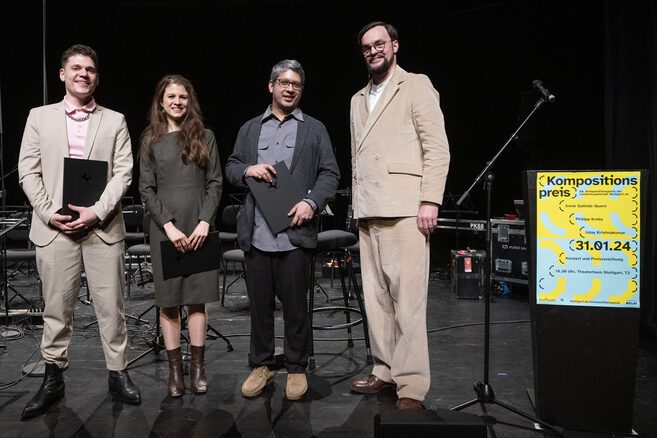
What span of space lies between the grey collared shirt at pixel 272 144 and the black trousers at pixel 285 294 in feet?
0.29

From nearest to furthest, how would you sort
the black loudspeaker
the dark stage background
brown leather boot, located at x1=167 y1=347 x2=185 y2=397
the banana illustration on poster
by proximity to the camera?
the black loudspeaker
the banana illustration on poster
brown leather boot, located at x1=167 y1=347 x2=185 y2=397
the dark stage background

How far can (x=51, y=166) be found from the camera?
232 centimetres

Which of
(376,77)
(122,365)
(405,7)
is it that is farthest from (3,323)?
(405,7)

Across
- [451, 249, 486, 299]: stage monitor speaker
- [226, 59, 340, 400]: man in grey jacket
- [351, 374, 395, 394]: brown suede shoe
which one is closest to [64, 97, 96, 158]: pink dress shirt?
[226, 59, 340, 400]: man in grey jacket

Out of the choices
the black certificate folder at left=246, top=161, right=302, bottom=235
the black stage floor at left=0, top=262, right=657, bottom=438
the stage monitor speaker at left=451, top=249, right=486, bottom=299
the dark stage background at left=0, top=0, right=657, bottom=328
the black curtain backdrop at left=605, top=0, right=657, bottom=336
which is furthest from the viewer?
the dark stage background at left=0, top=0, right=657, bottom=328

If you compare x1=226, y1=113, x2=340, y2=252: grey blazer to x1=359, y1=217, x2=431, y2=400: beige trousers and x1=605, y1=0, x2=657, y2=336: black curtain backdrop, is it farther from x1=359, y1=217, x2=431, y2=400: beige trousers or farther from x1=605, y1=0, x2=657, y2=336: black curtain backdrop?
x1=605, y1=0, x2=657, y2=336: black curtain backdrop

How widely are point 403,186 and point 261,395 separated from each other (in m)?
Answer: 1.32

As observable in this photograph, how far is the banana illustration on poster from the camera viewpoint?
6.50 feet

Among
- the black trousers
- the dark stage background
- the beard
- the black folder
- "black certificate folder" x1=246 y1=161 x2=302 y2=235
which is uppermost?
the dark stage background

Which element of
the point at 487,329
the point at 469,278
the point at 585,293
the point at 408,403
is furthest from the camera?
the point at 469,278

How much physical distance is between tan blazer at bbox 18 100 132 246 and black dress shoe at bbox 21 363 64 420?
2.16ft

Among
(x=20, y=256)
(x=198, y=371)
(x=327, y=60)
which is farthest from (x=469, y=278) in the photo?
(x=327, y=60)

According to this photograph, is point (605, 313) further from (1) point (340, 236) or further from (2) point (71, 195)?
(2) point (71, 195)

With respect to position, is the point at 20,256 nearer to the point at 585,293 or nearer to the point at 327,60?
the point at 585,293
